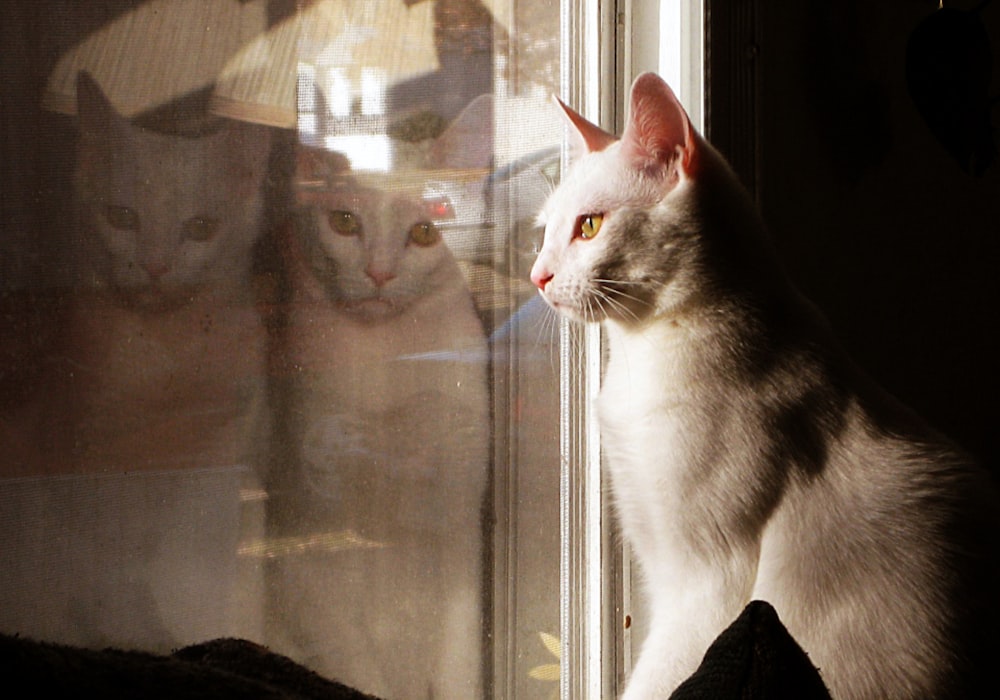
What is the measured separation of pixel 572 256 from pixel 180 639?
1.77 feet

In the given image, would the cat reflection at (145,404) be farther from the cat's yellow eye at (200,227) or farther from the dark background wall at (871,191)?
the dark background wall at (871,191)

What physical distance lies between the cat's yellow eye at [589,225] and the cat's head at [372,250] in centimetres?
23

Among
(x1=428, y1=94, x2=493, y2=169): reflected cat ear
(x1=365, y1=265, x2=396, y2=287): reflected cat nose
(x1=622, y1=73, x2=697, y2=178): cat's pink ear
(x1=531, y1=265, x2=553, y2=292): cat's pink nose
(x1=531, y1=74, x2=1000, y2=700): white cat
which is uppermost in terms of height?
(x1=428, y1=94, x2=493, y2=169): reflected cat ear

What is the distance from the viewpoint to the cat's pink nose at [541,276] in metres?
0.84

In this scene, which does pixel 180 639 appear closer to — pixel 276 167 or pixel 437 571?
pixel 437 571

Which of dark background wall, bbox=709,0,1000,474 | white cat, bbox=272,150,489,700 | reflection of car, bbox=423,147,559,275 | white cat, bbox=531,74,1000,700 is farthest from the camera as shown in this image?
dark background wall, bbox=709,0,1000,474

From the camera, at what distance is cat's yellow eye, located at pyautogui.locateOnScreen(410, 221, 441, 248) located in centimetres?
99

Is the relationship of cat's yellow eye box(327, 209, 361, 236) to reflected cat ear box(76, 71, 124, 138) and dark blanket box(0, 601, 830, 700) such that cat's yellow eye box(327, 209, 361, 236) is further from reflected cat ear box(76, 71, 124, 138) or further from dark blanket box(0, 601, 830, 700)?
dark blanket box(0, 601, 830, 700)

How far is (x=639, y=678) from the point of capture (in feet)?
2.40

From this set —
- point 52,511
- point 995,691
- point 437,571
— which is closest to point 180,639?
point 52,511

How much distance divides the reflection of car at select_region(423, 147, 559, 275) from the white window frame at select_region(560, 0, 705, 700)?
11 cm

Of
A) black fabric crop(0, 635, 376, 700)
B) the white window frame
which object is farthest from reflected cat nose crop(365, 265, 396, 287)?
black fabric crop(0, 635, 376, 700)

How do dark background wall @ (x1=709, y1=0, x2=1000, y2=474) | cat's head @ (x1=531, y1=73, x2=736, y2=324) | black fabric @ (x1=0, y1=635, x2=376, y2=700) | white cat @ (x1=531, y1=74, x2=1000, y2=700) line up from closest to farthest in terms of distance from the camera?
1. black fabric @ (x1=0, y1=635, x2=376, y2=700)
2. white cat @ (x1=531, y1=74, x2=1000, y2=700)
3. cat's head @ (x1=531, y1=73, x2=736, y2=324)
4. dark background wall @ (x1=709, y1=0, x2=1000, y2=474)

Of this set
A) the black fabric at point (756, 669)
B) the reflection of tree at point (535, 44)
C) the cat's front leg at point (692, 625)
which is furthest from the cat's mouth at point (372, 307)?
the black fabric at point (756, 669)
